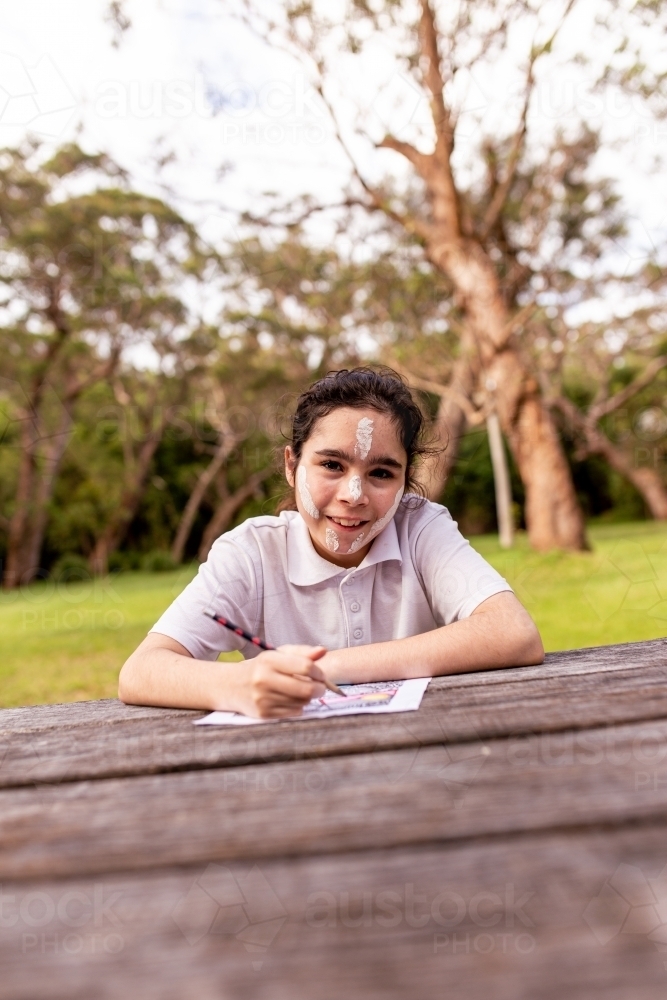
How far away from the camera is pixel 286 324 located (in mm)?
14828

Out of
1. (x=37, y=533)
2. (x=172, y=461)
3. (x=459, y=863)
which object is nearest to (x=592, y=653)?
(x=459, y=863)

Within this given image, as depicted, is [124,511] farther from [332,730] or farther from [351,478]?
[332,730]

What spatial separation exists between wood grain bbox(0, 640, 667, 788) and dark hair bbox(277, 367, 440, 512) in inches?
30.0

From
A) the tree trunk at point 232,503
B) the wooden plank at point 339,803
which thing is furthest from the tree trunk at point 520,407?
the wooden plank at point 339,803

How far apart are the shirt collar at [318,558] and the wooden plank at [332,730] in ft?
1.96

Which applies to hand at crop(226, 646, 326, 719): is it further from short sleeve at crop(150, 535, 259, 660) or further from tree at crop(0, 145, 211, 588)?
tree at crop(0, 145, 211, 588)

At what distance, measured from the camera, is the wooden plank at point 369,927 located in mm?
537

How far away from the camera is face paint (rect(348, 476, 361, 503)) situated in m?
1.85

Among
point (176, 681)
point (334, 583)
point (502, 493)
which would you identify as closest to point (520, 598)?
point (334, 583)

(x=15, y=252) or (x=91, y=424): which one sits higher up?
(x=15, y=252)

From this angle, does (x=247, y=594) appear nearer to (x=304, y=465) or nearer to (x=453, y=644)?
(x=304, y=465)

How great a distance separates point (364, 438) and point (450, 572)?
0.37 m

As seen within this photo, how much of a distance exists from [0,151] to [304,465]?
459 inches

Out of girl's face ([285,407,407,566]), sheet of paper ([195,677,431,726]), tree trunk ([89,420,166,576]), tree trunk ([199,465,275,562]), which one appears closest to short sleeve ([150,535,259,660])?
girl's face ([285,407,407,566])
